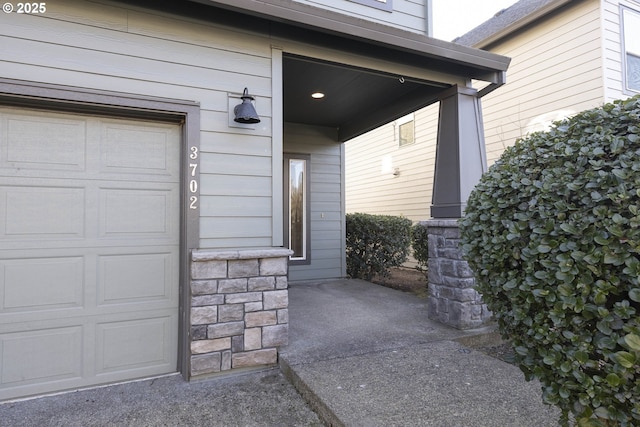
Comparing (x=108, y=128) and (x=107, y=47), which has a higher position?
(x=107, y=47)

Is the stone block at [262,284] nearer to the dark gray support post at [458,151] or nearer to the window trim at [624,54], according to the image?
the dark gray support post at [458,151]

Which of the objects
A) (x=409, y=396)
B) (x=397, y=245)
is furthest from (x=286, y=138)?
(x=409, y=396)

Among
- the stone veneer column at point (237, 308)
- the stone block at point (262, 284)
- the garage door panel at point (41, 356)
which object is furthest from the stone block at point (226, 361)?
the garage door panel at point (41, 356)

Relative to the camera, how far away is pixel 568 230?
1.27m

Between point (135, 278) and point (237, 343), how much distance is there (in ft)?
2.95

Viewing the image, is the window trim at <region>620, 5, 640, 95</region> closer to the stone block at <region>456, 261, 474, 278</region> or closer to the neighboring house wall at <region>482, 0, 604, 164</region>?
the neighboring house wall at <region>482, 0, 604, 164</region>

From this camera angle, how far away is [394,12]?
12.3 feet

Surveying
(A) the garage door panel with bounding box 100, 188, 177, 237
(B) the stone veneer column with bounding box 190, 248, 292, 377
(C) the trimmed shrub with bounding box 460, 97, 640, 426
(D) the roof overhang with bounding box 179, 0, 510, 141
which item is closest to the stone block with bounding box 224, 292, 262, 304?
(B) the stone veneer column with bounding box 190, 248, 292, 377

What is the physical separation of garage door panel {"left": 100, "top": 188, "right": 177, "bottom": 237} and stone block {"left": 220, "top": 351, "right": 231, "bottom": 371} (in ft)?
3.32

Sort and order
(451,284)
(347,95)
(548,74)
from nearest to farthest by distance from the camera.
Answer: (451,284)
(347,95)
(548,74)

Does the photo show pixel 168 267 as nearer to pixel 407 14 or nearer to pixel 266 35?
pixel 266 35

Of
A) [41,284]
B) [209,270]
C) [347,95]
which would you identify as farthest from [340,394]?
[347,95]

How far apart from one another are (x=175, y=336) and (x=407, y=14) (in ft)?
12.4

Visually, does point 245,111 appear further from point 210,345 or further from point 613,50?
point 613,50
